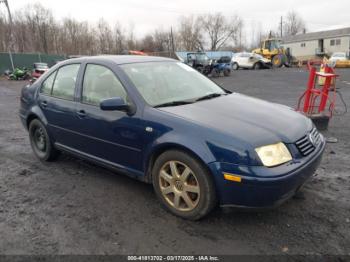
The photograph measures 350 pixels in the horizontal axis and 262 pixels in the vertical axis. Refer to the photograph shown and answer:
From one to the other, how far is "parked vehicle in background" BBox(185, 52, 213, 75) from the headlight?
21255mm

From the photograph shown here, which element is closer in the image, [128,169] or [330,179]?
[128,169]

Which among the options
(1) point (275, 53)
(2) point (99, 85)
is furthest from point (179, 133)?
(1) point (275, 53)

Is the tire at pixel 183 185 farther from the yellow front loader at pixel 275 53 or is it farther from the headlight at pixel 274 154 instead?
the yellow front loader at pixel 275 53

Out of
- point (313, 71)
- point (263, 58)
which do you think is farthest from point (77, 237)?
point (263, 58)

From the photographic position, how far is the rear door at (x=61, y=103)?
3.93 metres

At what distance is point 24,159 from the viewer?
4875 mm

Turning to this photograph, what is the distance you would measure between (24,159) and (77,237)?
266 centimetres

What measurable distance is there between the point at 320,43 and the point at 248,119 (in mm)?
55953

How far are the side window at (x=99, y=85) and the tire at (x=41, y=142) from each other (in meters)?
1.20

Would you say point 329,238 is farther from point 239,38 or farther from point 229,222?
point 239,38

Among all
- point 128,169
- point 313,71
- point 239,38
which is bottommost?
point 128,169

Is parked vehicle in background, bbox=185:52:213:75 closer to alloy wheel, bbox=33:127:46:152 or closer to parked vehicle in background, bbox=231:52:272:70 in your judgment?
parked vehicle in background, bbox=231:52:272:70

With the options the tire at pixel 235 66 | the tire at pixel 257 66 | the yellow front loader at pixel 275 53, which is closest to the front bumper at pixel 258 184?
the tire at pixel 257 66

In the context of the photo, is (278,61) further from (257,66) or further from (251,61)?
(251,61)
